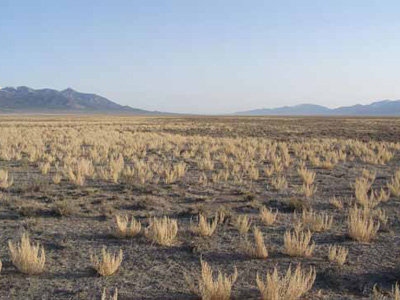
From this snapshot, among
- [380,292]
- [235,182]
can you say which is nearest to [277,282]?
[380,292]

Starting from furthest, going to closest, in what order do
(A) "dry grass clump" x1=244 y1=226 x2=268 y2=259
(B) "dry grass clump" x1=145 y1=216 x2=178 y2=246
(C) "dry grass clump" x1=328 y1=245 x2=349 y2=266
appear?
(B) "dry grass clump" x1=145 y1=216 x2=178 y2=246 → (A) "dry grass clump" x1=244 y1=226 x2=268 y2=259 → (C) "dry grass clump" x1=328 y1=245 x2=349 y2=266

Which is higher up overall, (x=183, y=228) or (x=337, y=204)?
(x=337, y=204)

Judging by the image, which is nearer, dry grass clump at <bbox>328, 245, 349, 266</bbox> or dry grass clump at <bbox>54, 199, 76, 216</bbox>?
dry grass clump at <bbox>328, 245, 349, 266</bbox>

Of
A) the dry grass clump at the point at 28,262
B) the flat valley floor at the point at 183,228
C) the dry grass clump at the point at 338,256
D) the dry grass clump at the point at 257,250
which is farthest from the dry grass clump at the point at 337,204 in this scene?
the dry grass clump at the point at 28,262

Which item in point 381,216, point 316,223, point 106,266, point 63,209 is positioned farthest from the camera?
point 63,209

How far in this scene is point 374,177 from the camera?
14.9m

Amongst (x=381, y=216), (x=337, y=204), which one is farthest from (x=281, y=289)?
(x=337, y=204)

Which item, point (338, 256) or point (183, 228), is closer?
point (338, 256)

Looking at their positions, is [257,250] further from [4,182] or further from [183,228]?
[4,182]

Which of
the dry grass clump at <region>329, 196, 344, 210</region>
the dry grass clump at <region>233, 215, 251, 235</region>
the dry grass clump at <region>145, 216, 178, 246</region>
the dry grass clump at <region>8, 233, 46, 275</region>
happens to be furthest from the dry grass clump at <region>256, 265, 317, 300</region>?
the dry grass clump at <region>329, 196, 344, 210</region>

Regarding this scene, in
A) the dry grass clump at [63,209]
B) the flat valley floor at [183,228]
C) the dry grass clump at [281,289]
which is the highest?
the dry grass clump at [281,289]

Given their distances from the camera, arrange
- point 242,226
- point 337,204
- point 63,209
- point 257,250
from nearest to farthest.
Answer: point 257,250, point 242,226, point 63,209, point 337,204

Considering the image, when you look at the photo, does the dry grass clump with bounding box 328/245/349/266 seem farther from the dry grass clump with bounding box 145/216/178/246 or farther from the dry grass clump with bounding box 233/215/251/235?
the dry grass clump with bounding box 145/216/178/246

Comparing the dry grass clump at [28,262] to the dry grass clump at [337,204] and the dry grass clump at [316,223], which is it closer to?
the dry grass clump at [316,223]
